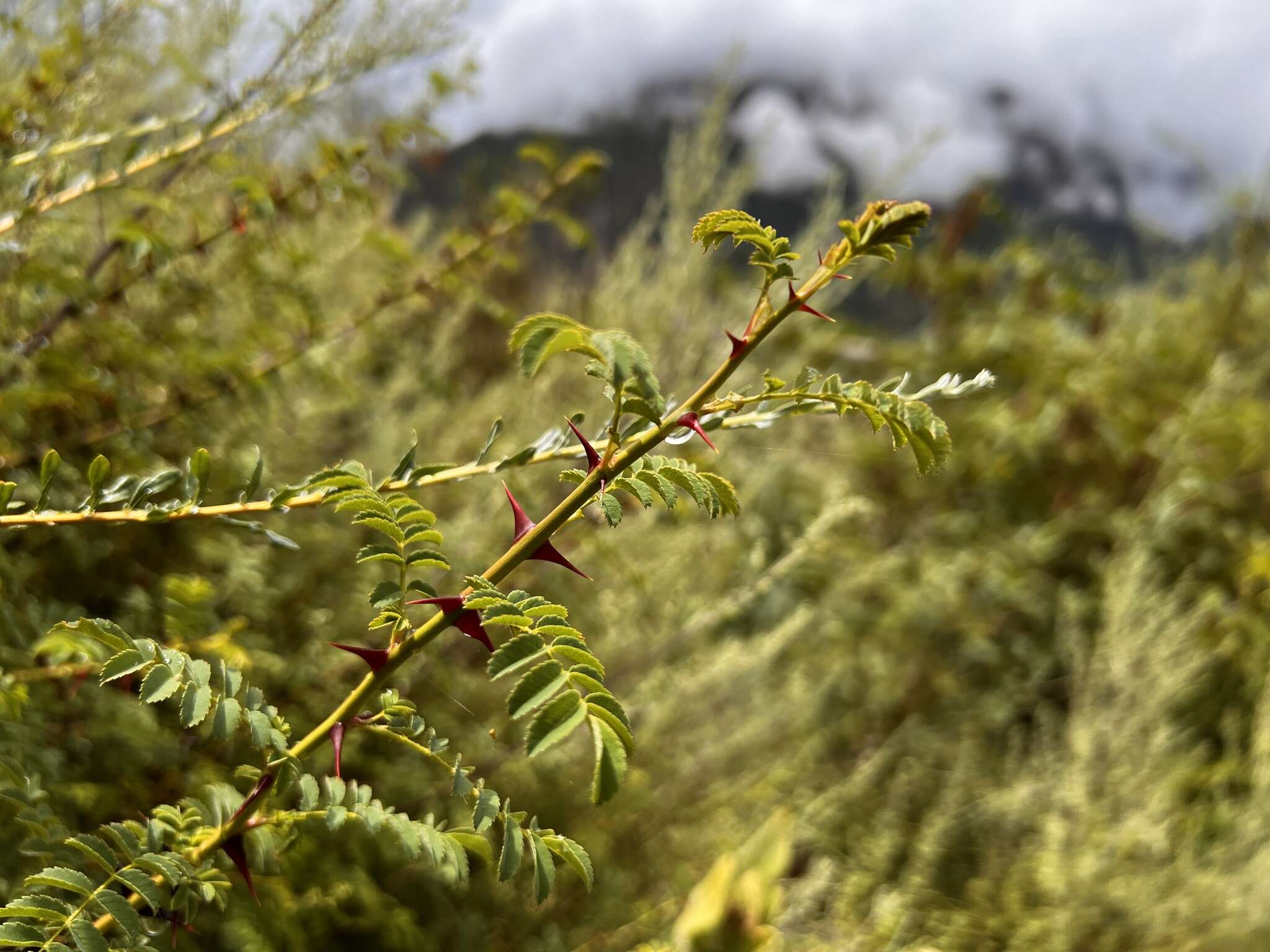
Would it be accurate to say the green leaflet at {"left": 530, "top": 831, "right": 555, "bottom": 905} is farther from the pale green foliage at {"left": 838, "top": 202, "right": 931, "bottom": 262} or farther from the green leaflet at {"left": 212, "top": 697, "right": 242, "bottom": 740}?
the pale green foliage at {"left": 838, "top": 202, "right": 931, "bottom": 262}

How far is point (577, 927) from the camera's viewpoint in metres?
1.50

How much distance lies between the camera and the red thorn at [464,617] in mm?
416

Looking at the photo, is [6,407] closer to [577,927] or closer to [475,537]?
[475,537]

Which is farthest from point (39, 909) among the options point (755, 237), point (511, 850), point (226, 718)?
point (755, 237)

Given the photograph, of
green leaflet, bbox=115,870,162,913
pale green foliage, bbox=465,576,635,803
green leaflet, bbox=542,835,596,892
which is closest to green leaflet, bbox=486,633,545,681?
pale green foliage, bbox=465,576,635,803

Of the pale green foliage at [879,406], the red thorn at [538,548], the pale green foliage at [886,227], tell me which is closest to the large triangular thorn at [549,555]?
the red thorn at [538,548]

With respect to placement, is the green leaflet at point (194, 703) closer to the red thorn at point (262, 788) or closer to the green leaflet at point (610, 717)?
the red thorn at point (262, 788)

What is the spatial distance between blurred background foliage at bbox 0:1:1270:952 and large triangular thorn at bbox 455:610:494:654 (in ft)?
0.58

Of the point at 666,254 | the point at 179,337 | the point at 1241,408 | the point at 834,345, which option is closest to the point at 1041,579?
the point at 1241,408

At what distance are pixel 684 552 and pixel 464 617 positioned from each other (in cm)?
110

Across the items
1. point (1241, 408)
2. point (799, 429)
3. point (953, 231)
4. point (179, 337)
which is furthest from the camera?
point (953, 231)

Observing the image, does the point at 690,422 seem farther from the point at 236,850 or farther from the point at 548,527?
the point at 236,850

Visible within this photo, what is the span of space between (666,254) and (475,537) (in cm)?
85

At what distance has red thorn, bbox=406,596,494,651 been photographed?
0.42m
